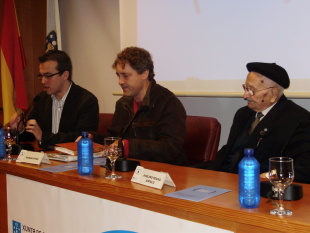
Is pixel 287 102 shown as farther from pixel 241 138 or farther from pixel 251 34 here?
pixel 251 34

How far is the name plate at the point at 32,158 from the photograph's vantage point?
212cm

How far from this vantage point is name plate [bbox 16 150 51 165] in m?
2.12

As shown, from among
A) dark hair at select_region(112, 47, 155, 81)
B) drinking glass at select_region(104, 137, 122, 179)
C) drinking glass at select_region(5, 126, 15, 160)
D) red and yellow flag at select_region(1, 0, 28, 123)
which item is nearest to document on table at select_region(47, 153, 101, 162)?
drinking glass at select_region(5, 126, 15, 160)

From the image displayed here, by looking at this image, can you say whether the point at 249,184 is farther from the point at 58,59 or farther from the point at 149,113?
the point at 58,59

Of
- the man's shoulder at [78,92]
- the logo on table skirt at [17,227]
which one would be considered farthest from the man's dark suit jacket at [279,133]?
the man's shoulder at [78,92]

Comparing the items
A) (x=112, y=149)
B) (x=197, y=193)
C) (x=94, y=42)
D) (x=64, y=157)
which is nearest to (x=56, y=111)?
(x=64, y=157)

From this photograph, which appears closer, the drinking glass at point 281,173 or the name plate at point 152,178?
the drinking glass at point 281,173

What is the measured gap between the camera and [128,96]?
8.76 feet

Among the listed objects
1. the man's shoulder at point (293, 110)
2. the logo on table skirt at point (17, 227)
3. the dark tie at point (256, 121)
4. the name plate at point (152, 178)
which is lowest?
the logo on table skirt at point (17, 227)

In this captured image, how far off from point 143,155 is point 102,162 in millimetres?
259

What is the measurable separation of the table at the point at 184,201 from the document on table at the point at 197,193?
3 cm

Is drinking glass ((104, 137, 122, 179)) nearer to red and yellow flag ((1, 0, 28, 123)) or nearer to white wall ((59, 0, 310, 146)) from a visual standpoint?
white wall ((59, 0, 310, 146))

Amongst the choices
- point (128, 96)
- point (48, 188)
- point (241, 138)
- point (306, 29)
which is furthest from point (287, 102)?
point (48, 188)

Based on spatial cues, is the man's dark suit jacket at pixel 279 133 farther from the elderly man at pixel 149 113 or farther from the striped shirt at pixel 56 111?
the striped shirt at pixel 56 111
